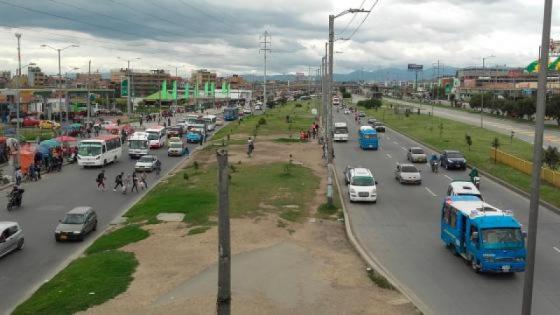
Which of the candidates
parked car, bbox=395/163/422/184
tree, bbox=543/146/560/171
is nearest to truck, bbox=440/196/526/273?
parked car, bbox=395/163/422/184

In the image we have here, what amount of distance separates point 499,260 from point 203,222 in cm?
1294

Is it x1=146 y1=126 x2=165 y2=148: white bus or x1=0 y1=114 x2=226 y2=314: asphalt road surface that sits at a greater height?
x1=146 y1=126 x2=165 y2=148: white bus

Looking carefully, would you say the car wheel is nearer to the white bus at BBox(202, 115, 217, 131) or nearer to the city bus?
the white bus at BBox(202, 115, 217, 131)

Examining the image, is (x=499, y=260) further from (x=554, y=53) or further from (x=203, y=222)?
(x=554, y=53)

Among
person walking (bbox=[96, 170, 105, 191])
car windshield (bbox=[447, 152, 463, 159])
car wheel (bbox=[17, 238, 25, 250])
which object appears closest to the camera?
car wheel (bbox=[17, 238, 25, 250])

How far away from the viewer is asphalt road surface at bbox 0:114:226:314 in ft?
65.7

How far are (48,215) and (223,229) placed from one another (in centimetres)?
2266

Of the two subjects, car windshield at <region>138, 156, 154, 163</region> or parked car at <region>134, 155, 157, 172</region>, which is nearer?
parked car at <region>134, 155, 157, 172</region>

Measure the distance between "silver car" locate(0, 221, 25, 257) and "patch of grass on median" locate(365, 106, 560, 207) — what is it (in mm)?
25738

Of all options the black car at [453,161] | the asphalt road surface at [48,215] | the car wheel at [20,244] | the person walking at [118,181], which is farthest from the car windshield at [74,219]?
the black car at [453,161]

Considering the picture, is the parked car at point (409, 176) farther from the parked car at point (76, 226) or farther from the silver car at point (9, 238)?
the silver car at point (9, 238)

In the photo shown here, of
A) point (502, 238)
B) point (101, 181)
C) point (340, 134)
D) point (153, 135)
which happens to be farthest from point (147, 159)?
point (502, 238)

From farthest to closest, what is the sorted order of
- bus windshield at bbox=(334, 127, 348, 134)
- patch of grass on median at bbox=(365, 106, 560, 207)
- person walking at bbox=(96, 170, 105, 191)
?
bus windshield at bbox=(334, 127, 348, 134), patch of grass on median at bbox=(365, 106, 560, 207), person walking at bbox=(96, 170, 105, 191)

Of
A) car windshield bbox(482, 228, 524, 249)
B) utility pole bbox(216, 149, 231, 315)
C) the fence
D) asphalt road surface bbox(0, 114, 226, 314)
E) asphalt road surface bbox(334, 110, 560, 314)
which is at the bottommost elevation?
asphalt road surface bbox(0, 114, 226, 314)
